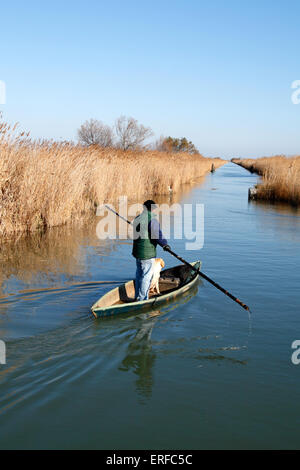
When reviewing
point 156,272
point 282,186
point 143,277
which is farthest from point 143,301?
point 282,186

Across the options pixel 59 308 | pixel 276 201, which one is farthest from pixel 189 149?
pixel 59 308

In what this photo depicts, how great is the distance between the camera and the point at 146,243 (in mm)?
7582

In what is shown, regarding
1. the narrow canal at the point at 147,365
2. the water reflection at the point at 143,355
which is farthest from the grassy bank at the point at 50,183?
the water reflection at the point at 143,355

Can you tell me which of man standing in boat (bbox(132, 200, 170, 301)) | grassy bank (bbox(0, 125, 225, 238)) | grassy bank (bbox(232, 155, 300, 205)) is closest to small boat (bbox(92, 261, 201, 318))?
man standing in boat (bbox(132, 200, 170, 301))

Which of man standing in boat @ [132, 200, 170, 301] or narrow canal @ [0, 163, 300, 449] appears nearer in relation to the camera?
narrow canal @ [0, 163, 300, 449]

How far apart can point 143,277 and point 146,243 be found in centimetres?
63

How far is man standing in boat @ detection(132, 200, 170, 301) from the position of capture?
7.47 metres

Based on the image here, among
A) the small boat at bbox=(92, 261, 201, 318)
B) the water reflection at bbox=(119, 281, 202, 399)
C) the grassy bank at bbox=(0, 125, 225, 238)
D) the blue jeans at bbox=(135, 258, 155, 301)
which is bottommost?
the water reflection at bbox=(119, 281, 202, 399)

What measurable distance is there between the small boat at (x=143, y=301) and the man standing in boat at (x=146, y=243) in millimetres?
308

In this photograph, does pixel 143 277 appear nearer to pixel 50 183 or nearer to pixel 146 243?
pixel 146 243

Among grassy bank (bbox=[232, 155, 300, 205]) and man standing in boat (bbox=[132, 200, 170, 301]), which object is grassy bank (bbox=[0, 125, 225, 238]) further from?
grassy bank (bbox=[232, 155, 300, 205])

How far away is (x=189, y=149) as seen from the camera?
3004 inches

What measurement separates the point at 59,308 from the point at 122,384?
2.74 m
